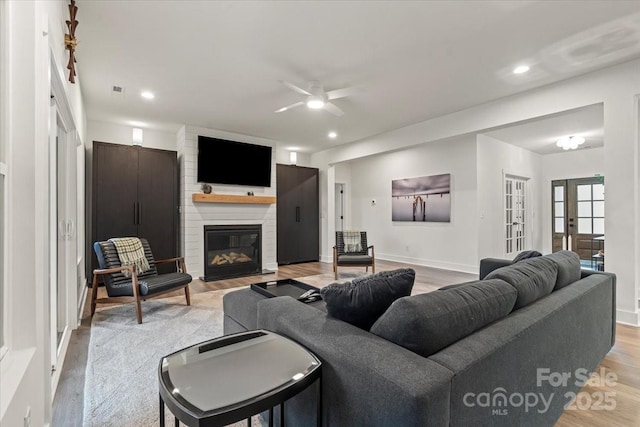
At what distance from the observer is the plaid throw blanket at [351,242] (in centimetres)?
583

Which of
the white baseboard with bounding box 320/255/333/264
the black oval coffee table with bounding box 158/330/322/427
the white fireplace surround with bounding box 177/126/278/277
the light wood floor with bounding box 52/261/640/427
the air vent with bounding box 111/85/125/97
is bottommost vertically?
the light wood floor with bounding box 52/261/640/427

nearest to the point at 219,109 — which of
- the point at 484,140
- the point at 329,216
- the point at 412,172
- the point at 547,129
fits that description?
the point at 329,216

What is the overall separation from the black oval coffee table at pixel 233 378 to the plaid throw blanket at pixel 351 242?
4.51 m

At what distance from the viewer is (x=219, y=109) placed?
4.48m

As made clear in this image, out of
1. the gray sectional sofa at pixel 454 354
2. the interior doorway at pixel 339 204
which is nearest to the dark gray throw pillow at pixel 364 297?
the gray sectional sofa at pixel 454 354

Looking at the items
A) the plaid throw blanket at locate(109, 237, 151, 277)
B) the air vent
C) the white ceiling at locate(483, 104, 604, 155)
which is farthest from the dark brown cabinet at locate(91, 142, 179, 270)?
the white ceiling at locate(483, 104, 604, 155)

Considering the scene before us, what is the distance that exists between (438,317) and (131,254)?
356 centimetres

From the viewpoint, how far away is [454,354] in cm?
104

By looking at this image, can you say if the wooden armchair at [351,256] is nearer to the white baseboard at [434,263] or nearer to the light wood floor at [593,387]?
the white baseboard at [434,263]

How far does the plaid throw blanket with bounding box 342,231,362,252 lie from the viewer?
5832 mm

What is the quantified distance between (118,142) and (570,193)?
369 inches

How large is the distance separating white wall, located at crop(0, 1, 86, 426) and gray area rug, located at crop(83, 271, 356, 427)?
410 millimetres

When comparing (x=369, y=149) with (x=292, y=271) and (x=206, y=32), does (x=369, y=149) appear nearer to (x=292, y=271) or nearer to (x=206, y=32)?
(x=292, y=271)

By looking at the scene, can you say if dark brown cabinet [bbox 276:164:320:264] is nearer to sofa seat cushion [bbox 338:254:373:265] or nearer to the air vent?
sofa seat cushion [bbox 338:254:373:265]
